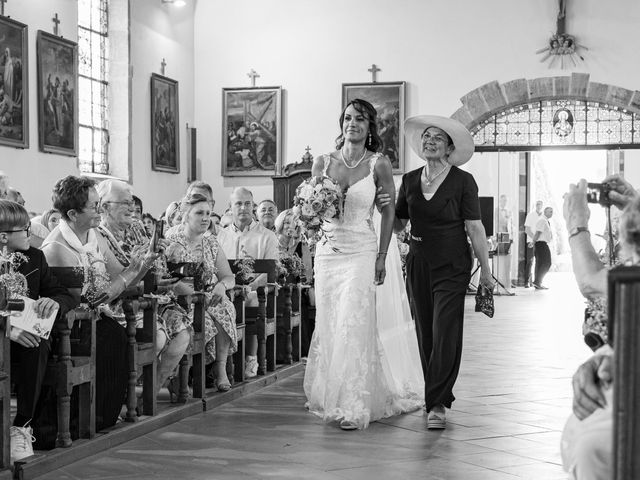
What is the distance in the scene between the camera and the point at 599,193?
133 inches

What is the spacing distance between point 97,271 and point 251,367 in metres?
2.57

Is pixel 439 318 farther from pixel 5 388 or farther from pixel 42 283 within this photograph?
pixel 5 388

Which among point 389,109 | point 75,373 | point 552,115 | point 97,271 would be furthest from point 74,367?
point 552,115

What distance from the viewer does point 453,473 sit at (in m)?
5.04

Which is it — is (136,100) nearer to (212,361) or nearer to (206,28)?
(206,28)

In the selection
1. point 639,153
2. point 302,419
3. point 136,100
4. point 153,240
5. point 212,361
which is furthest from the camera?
point 639,153

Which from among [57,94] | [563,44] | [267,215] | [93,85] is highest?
[563,44]

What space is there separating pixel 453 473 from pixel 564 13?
14.3 meters

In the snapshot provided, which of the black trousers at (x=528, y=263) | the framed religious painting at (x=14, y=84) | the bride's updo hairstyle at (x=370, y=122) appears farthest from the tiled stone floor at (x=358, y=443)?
the black trousers at (x=528, y=263)

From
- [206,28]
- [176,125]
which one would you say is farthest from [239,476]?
[206,28]

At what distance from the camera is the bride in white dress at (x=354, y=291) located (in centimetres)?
643

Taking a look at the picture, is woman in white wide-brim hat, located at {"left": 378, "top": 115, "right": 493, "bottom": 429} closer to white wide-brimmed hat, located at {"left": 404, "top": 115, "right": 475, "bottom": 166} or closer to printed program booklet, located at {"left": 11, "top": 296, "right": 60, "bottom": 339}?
white wide-brimmed hat, located at {"left": 404, "top": 115, "right": 475, "bottom": 166}

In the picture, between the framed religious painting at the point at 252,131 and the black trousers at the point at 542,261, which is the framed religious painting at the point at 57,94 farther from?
the black trousers at the point at 542,261

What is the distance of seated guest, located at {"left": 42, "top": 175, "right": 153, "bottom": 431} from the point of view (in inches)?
225
